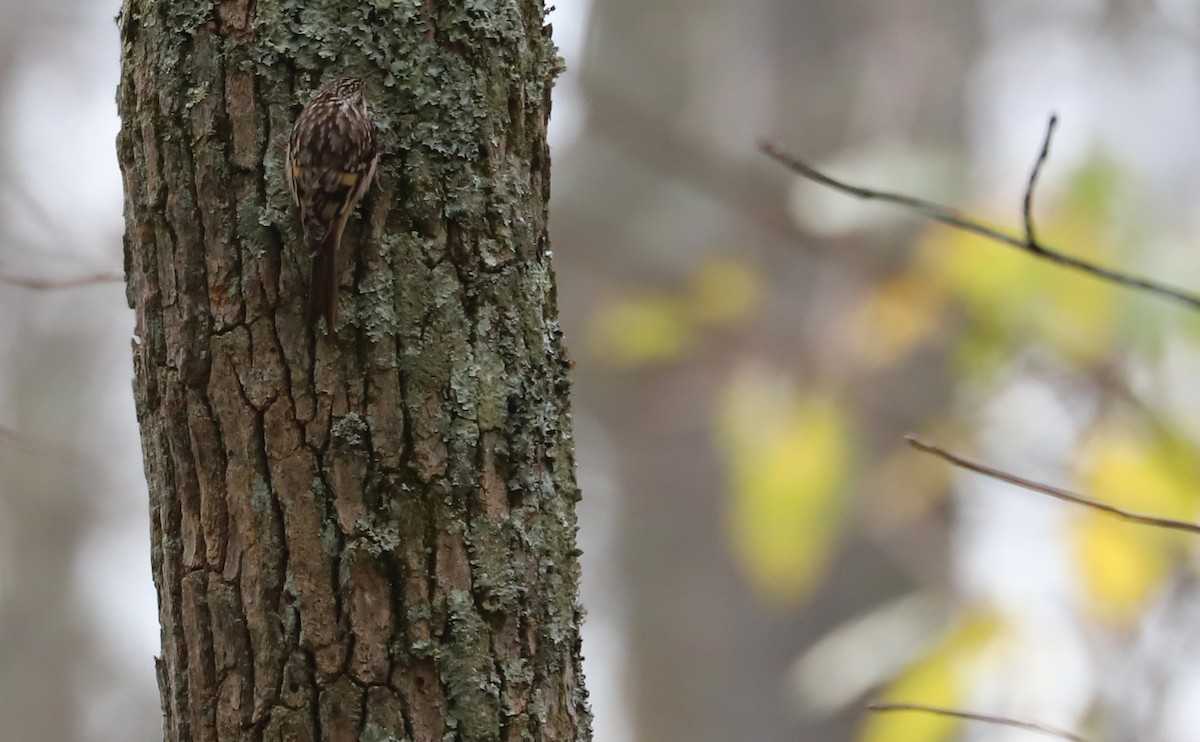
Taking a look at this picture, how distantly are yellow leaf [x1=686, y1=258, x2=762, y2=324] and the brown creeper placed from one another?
2943mm

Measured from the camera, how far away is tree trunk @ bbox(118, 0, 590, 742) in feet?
4.65

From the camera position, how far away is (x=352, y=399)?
143 centimetres

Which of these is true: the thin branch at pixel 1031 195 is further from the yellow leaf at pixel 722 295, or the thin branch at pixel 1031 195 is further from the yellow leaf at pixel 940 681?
Result: the yellow leaf at pixel 722 295

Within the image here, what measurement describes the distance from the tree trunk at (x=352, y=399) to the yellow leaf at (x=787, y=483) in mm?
1677

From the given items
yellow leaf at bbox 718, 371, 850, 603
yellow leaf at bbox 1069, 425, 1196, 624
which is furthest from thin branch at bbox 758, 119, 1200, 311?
yellow leaf at bbox 718, 371, 850, 603

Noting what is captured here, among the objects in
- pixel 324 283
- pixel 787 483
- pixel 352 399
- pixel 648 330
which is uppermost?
pixel 648 330

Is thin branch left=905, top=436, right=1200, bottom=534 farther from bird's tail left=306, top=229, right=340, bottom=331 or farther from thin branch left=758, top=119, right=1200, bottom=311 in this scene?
bird's tail left=306, top=229, right=340, bottom=331

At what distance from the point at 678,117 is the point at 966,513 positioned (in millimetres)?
3073

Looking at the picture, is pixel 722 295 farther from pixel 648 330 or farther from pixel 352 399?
pixel 352 399

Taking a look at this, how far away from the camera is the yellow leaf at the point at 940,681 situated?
8.33ft

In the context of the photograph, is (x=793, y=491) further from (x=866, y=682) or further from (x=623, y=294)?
(x=623, y=294)

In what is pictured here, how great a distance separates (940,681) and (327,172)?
6.44 feet

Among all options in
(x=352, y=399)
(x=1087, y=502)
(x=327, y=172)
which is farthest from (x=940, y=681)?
(x=327, y=172)

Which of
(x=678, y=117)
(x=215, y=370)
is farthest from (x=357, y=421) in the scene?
(x=678, y=117)
